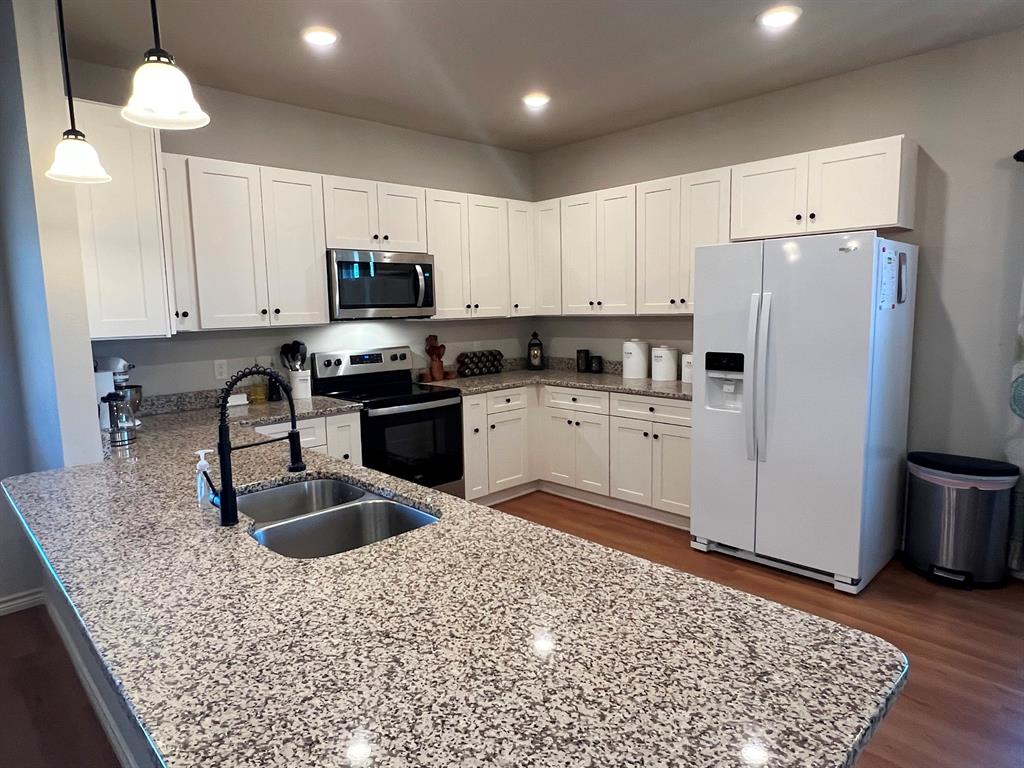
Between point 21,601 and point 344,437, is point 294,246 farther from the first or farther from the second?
point 21,601

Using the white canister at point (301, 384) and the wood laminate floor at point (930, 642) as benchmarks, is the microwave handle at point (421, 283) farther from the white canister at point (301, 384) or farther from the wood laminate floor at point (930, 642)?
the wood laminate floor at point (930, 642)

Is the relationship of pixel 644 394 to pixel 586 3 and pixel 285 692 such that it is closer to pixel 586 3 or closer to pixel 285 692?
pixel 586 3

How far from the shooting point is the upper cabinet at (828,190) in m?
3.07

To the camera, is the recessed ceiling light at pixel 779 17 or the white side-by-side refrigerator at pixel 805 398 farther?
the white side-by-side refrigerator at pixel 805 398

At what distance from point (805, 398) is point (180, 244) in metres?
3.28

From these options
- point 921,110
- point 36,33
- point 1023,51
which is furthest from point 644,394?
point 36,33

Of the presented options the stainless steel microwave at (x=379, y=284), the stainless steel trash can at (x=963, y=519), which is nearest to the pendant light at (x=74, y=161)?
the stainless steel microwave at (x=379, y=284)

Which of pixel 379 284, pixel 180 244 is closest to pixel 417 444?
pixel 379 284

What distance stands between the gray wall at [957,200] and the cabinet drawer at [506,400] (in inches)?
95.9

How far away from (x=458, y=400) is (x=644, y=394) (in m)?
1.23

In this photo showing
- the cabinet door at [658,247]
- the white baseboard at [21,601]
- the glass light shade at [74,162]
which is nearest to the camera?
the glass light shade at [74,162]

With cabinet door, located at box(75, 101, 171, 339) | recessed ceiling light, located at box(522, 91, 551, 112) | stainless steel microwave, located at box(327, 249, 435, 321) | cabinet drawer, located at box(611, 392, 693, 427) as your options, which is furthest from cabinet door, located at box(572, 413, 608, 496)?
cabinet door, located at box(75, 101, 171, 339)

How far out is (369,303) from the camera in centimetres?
372

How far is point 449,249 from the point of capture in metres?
4.23
